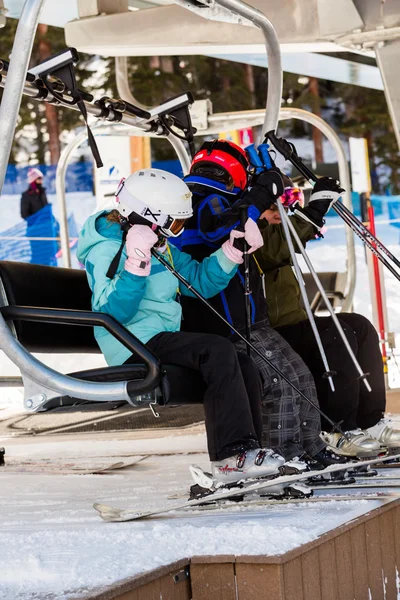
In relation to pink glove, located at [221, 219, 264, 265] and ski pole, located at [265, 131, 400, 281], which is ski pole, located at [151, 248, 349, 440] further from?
ski pole, located at [265, 131, 400, 281]

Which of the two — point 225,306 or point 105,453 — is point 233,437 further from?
point 105,453

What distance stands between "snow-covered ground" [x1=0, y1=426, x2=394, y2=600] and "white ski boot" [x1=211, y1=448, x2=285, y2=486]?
104 mm

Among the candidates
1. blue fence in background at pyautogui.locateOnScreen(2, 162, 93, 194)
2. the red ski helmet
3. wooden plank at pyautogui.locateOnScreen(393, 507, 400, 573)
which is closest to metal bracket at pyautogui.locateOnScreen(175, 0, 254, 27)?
the red ski helmet

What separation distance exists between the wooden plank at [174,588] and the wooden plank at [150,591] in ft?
0.05

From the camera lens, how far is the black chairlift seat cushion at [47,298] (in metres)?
3.57

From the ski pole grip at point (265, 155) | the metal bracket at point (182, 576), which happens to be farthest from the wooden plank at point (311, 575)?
the ski pole grip at point (265, 155)

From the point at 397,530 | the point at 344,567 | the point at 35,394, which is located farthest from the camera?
the point at 35,394

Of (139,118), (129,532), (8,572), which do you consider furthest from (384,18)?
(8,572)

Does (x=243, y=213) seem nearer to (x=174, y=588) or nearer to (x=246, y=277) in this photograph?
(x=246, y=277)

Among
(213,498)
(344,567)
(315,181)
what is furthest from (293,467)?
(315,181)

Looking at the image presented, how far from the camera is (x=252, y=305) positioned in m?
3.89

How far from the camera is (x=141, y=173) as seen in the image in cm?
357

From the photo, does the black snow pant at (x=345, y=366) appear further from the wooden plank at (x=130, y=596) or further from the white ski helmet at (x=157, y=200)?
the wooden plank at (x=130, y=596)

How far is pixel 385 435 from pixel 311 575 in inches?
71.9
